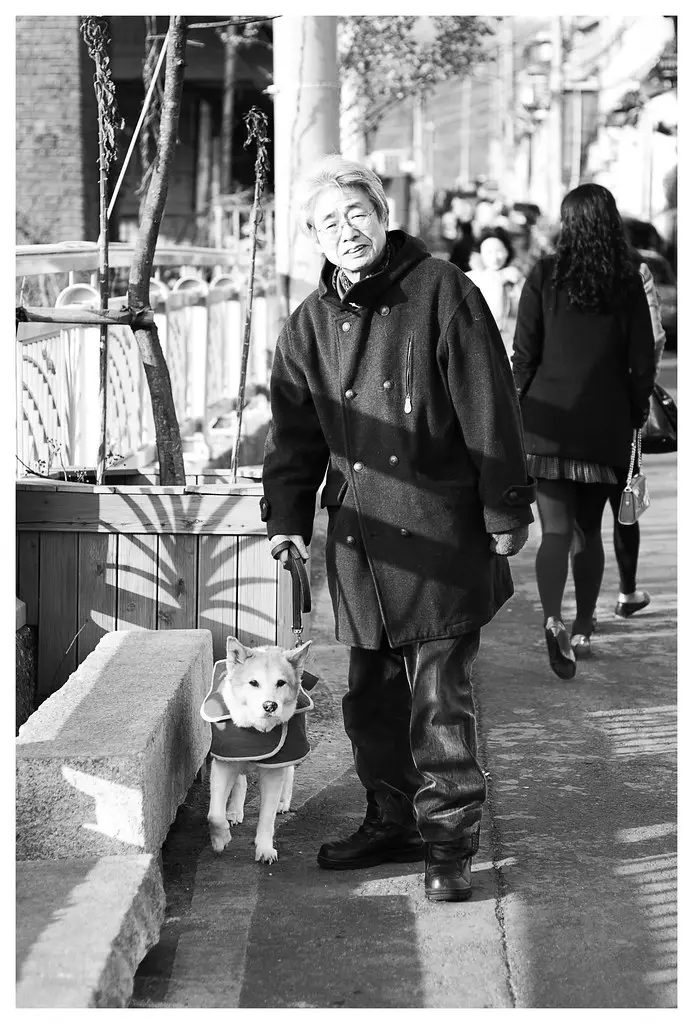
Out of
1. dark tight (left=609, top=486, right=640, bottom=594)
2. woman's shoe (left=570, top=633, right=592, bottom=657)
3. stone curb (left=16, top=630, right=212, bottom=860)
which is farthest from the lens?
dark tight (left=609, top=486, right=640, bottom=594)

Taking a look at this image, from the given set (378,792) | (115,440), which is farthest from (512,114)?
(378,792)

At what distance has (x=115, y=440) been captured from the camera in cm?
741

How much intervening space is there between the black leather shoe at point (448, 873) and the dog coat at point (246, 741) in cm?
48

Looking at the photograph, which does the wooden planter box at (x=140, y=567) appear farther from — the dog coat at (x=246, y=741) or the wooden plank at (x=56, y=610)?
the dog coat at (x=246, y=741)

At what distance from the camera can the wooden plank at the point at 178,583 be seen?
15.2ft

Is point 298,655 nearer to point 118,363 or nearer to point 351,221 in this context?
point 351,221

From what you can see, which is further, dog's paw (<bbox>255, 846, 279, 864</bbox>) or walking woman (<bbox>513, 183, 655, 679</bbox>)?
walking woman (<bbox>513, 183, 655, 679</bbox>)

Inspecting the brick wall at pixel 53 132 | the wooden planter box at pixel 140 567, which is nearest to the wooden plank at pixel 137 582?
the wooden planter box at pixel 140 567

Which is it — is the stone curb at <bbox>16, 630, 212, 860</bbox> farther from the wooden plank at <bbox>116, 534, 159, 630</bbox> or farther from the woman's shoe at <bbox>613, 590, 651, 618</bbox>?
the woman's shoe at <bbox>613, 590, 651, 618</bbox>

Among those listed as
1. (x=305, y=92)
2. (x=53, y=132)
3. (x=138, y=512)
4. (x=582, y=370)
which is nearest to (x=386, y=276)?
(x=138, y=512)

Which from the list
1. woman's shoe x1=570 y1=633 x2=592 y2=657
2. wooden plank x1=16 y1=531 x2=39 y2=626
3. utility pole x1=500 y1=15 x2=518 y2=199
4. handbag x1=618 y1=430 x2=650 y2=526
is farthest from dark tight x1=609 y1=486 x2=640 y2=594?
utility pole x1=500 y1=15 x2=518 y2=199

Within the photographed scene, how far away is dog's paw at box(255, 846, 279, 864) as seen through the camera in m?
4.04

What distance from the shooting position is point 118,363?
7906 mm

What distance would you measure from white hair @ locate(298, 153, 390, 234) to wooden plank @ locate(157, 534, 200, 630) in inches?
51.4
